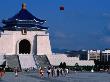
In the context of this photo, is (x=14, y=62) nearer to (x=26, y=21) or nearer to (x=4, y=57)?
(x=4, y=57)

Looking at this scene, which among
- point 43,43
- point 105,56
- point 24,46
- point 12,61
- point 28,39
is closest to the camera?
point 12,61

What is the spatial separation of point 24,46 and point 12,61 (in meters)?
8.02

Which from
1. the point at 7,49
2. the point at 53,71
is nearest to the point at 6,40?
the point at 7,49

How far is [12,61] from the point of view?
53625mm

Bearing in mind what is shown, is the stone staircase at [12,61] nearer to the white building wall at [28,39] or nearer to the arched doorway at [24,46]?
the white building wall at [28,39]

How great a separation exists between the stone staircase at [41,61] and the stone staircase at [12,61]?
2154mm

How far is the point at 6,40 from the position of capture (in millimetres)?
59000

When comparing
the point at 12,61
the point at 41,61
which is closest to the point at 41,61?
the point at 41,61

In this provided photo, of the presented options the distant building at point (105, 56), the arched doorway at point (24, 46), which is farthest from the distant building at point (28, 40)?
the distant building at point (105, 56)

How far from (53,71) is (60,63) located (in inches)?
735

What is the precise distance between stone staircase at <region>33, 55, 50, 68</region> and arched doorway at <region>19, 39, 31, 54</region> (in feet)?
13.4

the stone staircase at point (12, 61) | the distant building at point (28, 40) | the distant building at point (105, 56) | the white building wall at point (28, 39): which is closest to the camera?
the stone staircase at point (12, 61)

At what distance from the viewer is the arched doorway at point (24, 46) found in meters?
61.0

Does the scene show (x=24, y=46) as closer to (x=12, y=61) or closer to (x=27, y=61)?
(x=27, y=61)
